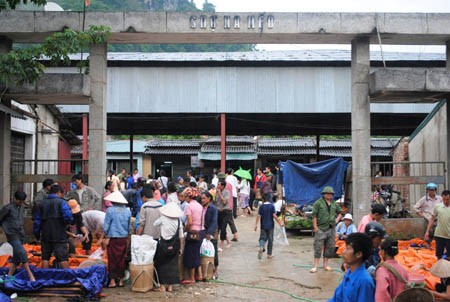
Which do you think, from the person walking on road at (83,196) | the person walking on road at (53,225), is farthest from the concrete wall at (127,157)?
the person walking on road at (53,225)

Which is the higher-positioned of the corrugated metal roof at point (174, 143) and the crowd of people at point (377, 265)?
the corrugated metal roof at point (174, 143)

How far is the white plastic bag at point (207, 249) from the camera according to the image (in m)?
9.68

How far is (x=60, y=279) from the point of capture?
A: 28.2 ft

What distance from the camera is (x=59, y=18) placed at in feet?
41.6

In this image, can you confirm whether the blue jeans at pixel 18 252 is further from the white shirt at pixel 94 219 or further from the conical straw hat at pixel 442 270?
the conical straw hat at pixel 442 270

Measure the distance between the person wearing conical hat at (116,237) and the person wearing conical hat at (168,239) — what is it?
631mm

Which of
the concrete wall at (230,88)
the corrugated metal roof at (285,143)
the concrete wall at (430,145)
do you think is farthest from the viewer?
the corrugated metal roof at (285,143)

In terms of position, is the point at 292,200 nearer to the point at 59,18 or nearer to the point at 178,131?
the point at 59,18

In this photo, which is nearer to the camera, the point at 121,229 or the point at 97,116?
the point at 121,229

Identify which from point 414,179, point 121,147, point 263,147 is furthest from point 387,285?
point 121,147

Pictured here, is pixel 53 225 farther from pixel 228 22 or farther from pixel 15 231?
pixel 228 22

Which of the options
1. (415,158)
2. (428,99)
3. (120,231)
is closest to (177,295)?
(120,231)

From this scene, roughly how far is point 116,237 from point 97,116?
491cm

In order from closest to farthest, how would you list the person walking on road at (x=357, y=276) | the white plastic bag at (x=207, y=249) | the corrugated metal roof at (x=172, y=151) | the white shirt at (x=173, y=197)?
the person walking on road at (x=357, y=276)
the white plastic bag at (x=207, y=249)
the white shirt at (x=173, y=197)
the corrugated metal roof at (x=172, y=151)
